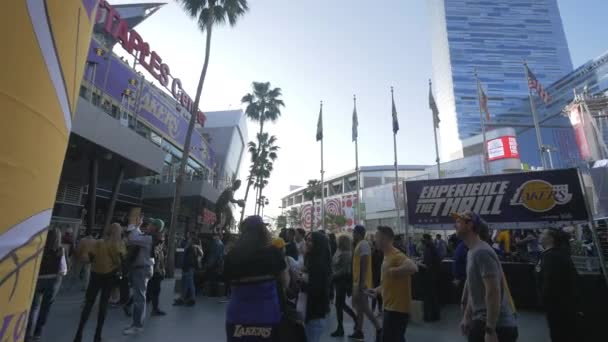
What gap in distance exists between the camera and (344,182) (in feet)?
227

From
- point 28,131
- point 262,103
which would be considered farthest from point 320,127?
point 28,131

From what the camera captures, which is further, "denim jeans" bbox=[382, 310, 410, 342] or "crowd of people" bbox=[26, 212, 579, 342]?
"denim jeans" bbox=[382, 310, 410, 342]

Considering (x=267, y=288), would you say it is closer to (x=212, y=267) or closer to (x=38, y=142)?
(x=38, y=142)

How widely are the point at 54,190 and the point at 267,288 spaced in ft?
4.97

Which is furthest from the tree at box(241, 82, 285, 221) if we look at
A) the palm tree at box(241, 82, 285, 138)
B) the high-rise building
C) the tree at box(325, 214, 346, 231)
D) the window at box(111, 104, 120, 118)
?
the high-rise building

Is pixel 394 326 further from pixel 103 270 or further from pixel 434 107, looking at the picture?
pixel 434 107

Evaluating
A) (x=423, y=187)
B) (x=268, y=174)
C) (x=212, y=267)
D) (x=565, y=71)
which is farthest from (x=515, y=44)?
(x=212, y=267)

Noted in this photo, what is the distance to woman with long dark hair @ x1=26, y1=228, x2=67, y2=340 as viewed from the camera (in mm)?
4508

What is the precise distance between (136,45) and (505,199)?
20.5 metres

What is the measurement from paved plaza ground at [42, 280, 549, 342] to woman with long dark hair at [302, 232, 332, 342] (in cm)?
186

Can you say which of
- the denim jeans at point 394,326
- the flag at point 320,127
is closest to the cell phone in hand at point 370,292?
the denim jeans at point 394,326

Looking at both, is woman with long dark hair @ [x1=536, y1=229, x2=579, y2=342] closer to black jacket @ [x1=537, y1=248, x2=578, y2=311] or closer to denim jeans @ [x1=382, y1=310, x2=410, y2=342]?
black jacket @ [x1=537, y1=248, x2=578, y2=311]

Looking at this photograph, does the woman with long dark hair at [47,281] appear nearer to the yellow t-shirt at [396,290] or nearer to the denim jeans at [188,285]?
the denim jeans at [188,285]

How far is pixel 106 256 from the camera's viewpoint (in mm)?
4594
